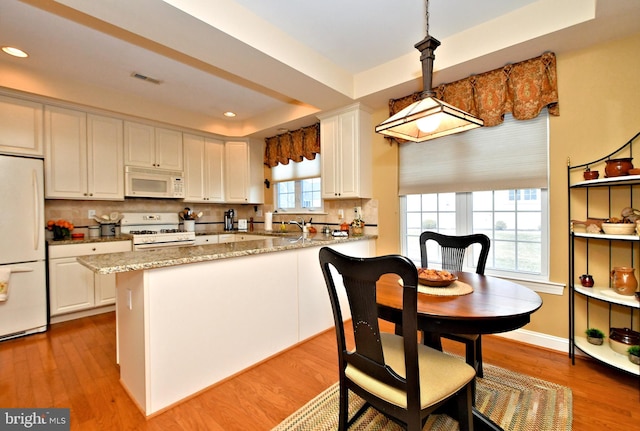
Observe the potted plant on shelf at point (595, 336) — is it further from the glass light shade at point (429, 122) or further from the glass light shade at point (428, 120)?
the glass light shade at point (429, 122)

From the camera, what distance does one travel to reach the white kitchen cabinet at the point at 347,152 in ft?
11.1

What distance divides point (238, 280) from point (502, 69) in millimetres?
2826

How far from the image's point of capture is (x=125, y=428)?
62.4 inches

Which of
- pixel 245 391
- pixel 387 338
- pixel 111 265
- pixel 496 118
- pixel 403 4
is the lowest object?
pixel 245 391

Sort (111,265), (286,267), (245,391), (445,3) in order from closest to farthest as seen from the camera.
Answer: (111,265)
(245,391)
(445,3)
(286,267)

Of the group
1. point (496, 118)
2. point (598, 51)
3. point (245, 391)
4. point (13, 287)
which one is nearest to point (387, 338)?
point (245, 391)

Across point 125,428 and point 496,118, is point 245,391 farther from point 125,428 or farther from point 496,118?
point 496,118

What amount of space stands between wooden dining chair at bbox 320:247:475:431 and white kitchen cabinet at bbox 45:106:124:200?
346 cm

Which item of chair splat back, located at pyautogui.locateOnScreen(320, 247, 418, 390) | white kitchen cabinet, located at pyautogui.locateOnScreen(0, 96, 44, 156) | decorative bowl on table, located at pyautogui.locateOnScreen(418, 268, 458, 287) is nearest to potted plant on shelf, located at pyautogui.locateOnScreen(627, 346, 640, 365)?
decorative bowl on table, located at pyautogui.locateOnScreen(418, 268, 458, 287)

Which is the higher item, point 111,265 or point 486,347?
point 111,265

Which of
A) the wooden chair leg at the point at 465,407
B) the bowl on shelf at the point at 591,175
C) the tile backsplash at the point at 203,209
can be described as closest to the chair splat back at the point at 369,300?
the wooden chair leg at the point at 465,407

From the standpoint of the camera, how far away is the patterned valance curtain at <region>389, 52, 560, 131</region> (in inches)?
91.4

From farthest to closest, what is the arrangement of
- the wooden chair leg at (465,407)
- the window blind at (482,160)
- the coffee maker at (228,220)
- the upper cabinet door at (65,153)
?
the coffee maker at (228,220), the upper cabinet door at (65,153), the window blind at (482,160), the wooden chair leg at (465,407)

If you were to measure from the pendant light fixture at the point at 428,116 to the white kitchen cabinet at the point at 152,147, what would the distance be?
130 inches
